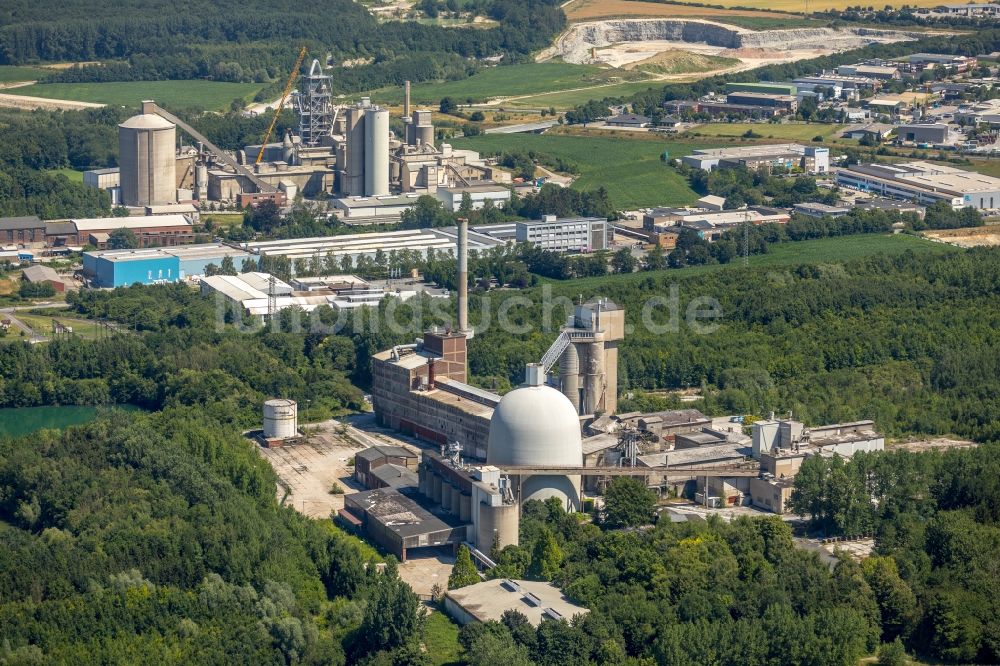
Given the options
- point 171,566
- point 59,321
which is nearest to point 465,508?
point 171,566

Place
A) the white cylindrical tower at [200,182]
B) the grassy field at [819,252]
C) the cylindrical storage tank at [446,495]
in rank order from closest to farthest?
1. the cylindrical storage tank at [446,495]
2. the grassy field at [819,252]
3. the white cylindrical tower at [200,182]

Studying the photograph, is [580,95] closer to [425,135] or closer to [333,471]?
[425,135]

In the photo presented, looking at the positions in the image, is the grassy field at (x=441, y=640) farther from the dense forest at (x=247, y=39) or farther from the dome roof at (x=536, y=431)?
the dense forest at (x=247, y=39)

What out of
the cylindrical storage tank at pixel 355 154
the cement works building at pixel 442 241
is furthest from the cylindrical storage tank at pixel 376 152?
the cement works building at pixel 442 241

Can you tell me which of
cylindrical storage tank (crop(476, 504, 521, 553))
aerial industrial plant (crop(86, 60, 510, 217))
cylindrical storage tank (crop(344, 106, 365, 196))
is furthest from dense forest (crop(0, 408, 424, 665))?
cylindrical storage tank (crop(344, 106, 365, 196))

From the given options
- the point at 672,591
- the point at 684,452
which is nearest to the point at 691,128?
the point at 684,452
